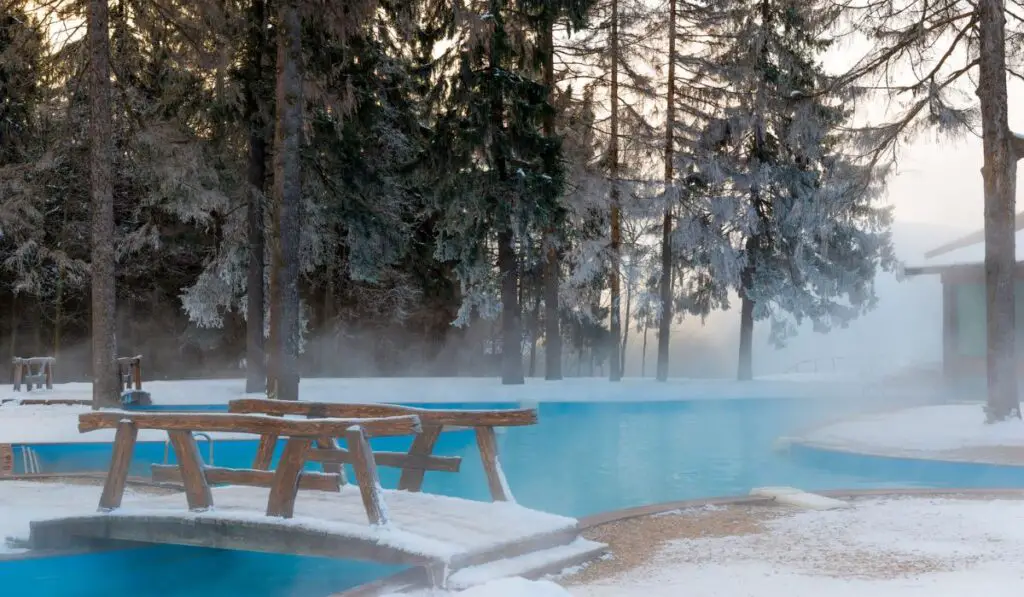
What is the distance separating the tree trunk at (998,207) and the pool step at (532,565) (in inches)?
382

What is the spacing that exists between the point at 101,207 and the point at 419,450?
977 centimetres

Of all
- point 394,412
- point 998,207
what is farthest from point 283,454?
point 998,207

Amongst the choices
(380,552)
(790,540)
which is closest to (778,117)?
(790,540)

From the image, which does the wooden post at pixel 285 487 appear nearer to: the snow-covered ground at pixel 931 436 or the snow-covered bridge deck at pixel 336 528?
the snow-covered bridge deck at pixel 336 528

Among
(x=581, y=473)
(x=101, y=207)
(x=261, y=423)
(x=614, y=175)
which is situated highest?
(x=614, y=175)

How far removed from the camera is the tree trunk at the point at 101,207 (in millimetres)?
15227

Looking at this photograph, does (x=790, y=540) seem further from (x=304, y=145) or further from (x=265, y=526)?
(x=304, y=145)

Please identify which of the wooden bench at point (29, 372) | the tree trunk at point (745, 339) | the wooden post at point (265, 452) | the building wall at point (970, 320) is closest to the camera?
the wooden post at point (265, 452)

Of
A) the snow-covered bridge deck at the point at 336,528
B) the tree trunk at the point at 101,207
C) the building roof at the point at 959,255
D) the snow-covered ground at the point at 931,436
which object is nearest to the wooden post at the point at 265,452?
the snow-covered bridge deck at the point at 336,528

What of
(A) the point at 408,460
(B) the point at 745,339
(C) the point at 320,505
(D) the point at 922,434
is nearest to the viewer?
(C) the point at 320,505

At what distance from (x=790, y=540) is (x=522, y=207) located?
15.4 meters

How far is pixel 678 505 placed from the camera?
8.85 metres

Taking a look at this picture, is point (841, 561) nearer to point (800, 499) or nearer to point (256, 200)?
point (800, 499)

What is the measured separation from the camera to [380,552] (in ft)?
20.4
